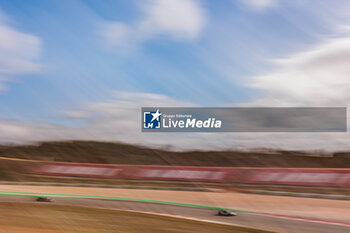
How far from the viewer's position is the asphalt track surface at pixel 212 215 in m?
5.46

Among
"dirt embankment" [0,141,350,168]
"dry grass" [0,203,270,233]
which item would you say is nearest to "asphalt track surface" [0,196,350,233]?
"dry grass" [0,203,270,233]

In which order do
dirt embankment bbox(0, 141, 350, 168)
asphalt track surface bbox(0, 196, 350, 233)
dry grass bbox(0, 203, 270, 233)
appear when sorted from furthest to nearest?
1. dirt embankment bbox(0, 141, 350, 168)
2. asphalt track surface bbox(0, 196, 350, 233)
3. dry grass bbox(0, 203, 270, 233)

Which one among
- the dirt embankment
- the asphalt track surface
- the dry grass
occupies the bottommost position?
the dry grass

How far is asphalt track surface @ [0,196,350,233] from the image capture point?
5.46 m

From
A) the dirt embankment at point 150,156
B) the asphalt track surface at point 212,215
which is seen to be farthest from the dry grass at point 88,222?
the dirt embankment at point 150,156

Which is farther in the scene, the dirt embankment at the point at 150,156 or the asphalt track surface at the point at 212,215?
the dirt embankment at the point at 150,156

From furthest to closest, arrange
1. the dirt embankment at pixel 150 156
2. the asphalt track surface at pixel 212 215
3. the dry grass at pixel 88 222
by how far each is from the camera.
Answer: the dirt embankment at pixel 150 156 < the asphalt track surface at pixel 212 215 < the dry grass at pixel 88 222

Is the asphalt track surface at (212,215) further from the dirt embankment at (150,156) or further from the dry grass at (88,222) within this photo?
the dirt embankment at (150,156)

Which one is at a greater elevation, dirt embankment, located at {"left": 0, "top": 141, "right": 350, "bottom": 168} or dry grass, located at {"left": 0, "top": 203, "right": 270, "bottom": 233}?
dirt embankment, located at {"left": 0, "top": 141, "right": 350, "bottom": 168}

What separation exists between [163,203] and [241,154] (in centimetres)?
603

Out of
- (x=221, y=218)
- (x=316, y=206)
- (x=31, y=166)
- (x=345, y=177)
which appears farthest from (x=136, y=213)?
(x=31, y=166)

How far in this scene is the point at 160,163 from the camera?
42.9 feet

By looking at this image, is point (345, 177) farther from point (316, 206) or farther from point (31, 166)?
point (31, 166)

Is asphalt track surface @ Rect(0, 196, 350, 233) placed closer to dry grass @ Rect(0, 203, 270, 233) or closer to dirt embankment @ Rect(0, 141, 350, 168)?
dry grass @ Rect(0, 203, 270, 233)
